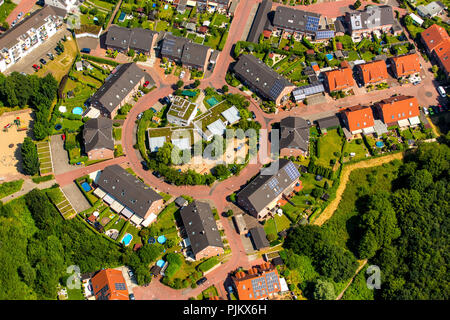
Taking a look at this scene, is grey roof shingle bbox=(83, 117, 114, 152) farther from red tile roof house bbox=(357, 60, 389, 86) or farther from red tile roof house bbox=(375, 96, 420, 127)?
red tile roof house bbox=(375, 96, 420, 127)

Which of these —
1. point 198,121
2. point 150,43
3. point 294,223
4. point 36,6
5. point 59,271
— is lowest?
point 294,223

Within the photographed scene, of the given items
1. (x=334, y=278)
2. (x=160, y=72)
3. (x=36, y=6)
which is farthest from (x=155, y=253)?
(x=36, y=6)

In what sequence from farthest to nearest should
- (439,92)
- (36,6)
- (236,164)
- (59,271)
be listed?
(36,6) → (439,92) → (236,164) → (59,271)

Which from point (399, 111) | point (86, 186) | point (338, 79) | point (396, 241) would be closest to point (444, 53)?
point (399, 111)

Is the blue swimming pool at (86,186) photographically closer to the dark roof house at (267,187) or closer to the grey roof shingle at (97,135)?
the grey roof shingle at (97,135)

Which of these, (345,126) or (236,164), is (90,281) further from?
(345,126)

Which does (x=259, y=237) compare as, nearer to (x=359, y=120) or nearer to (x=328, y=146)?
(x=328, y=146)

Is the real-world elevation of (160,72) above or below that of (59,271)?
above
